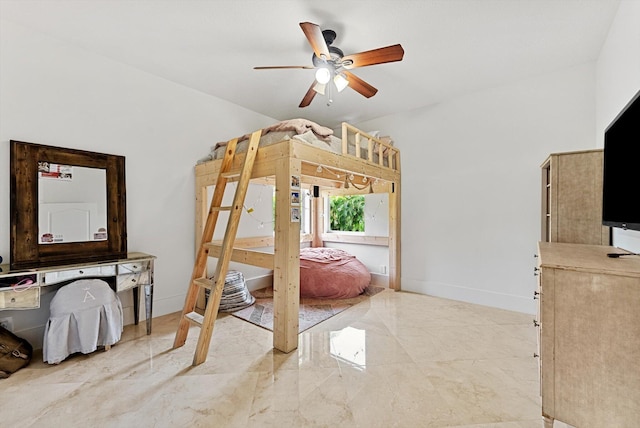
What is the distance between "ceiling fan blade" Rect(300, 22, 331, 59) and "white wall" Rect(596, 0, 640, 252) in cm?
199

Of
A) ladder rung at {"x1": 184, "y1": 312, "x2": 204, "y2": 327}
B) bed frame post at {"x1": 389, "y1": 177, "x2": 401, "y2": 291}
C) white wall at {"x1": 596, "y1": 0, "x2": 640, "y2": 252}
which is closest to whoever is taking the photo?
white wall at {"x1": 596, "y1": 0, "x2": 640, "y2": 252}

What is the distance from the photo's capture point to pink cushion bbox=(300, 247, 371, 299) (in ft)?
12.0

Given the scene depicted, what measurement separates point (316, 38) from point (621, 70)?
2.25 metres

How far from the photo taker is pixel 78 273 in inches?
89.2

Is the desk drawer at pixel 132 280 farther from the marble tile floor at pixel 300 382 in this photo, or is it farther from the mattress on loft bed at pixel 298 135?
the mattress on loft bed at pixel 298 135

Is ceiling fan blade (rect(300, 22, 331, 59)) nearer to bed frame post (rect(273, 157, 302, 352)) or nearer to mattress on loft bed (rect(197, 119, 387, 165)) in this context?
mattress on loft bed (rect(197, 119, 387, 165))

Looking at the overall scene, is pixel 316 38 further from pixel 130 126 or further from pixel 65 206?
pixel 65 206

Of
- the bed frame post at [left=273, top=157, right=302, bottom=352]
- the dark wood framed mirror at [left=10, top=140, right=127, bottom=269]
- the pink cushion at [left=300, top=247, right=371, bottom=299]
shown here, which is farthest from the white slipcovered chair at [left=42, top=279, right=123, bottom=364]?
the pink cushion at [left=300, top=247, right=371, bottom=299]

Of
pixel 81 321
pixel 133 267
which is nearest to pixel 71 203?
pixel 133 267

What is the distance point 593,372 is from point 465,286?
2.50 meters

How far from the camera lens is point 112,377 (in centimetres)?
192

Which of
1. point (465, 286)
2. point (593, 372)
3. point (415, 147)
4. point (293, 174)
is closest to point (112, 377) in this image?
point (293, 174)

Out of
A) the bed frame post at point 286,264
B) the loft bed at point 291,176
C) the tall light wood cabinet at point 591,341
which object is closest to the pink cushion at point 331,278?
the loft bed at point 291,176

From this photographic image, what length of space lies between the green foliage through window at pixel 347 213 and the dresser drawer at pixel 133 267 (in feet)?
→ 10.3
